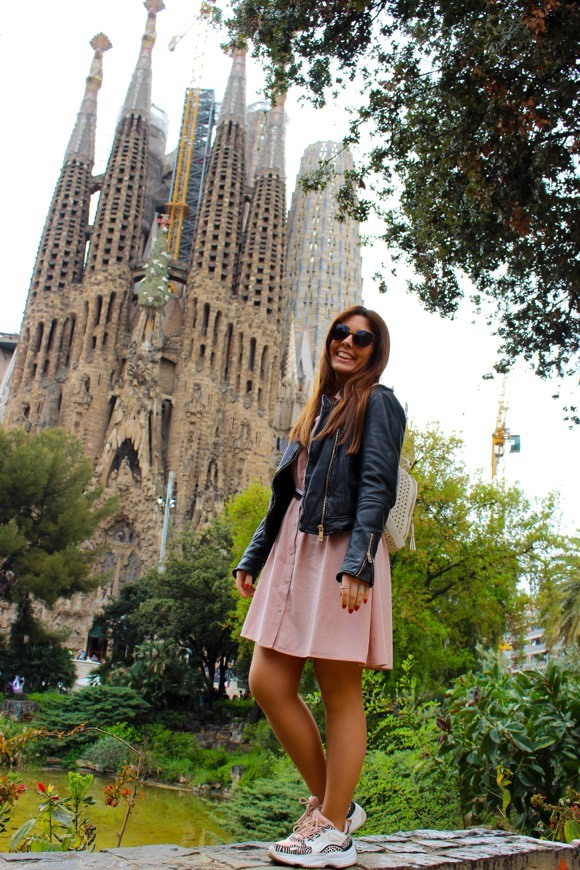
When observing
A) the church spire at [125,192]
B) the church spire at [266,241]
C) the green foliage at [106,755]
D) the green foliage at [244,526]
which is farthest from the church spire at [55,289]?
the green foliage at [106,755]

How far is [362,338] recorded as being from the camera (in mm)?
3307

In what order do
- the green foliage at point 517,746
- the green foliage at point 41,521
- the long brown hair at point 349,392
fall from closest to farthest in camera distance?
the long brown hair at point 349,392 < the green foliage at point 517,746 < the green foliage at point 41,521

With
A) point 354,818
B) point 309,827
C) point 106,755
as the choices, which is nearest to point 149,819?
point 106,755

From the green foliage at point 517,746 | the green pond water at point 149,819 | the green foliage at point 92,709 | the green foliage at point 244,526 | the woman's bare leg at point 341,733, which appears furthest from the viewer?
the green foliage at point 244,526

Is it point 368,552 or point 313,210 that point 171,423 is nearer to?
point 313,210

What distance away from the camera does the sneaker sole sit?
8.37 feet

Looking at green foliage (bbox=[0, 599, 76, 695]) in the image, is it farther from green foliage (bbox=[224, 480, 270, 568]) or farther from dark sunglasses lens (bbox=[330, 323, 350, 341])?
dark sunglasses lens (bbox=[330, 323, 350, 341])

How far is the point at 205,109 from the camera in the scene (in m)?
51.6

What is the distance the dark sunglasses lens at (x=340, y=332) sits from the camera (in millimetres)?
3346

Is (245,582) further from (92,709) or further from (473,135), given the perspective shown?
(92,709)

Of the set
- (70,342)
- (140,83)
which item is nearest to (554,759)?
(70,342)

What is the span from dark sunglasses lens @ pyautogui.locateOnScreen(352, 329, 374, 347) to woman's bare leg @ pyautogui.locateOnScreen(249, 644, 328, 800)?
4.29 feet

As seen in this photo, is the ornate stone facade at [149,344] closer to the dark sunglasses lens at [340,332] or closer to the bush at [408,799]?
the bush at [408,799]

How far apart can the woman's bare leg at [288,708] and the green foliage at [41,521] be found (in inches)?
819
